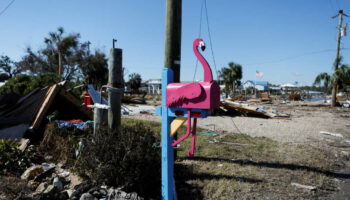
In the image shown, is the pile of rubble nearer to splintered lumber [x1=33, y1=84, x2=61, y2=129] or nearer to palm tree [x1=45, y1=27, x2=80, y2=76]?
splintered lumber [x1=33, y1=84, x2=61, y2=129]

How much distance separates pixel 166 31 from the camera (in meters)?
3.86

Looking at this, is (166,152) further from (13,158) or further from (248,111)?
(248,111)

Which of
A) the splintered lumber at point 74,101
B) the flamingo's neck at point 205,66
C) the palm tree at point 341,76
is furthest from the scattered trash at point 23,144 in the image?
the palm tree at point 341,76

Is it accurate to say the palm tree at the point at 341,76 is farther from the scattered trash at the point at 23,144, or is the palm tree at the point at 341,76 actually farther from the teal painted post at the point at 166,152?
the scattered trash at the point at 23,144

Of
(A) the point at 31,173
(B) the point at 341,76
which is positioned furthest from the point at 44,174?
(B) the point at 341,76

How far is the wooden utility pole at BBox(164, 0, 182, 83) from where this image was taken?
379 cm

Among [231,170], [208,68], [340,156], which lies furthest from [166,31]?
[340,156]

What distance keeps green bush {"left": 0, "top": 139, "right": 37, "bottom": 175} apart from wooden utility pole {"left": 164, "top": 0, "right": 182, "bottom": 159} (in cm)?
272

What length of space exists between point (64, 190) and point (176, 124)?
1627 mm

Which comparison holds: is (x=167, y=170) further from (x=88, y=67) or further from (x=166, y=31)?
(x=88, y=67)

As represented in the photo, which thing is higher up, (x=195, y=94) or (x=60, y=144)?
(x=195, y=94)

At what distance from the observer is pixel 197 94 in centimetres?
240

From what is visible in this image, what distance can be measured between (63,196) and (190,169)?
2.03 metres

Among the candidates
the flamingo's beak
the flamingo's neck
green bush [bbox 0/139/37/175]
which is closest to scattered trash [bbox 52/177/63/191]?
green bush [bbox 0/139/37/175]
